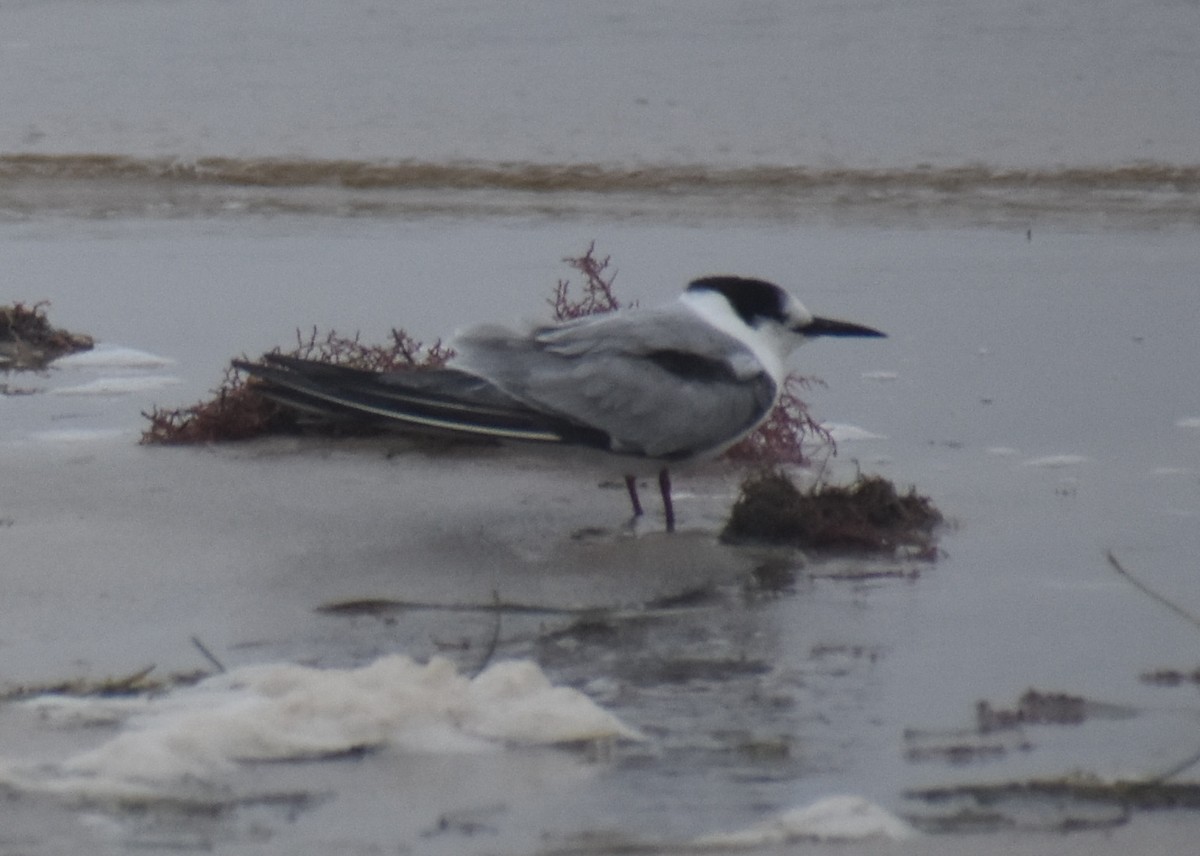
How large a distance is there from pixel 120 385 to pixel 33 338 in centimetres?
50

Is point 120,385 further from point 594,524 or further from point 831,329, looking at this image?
point 831,329

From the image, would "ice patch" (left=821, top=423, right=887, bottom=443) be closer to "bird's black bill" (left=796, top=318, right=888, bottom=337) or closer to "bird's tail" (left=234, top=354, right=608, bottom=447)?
"bird's black bill" (left=796, top=318, right=888, bottom=337)

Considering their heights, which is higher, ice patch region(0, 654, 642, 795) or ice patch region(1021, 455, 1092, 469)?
ice patch region(1021, 455, 1092, 469)

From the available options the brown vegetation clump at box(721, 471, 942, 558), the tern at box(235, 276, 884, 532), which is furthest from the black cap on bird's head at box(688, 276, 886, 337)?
the brown vegetation clump at box(721, 471, 942, 558)

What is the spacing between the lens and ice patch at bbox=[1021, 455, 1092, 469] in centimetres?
529

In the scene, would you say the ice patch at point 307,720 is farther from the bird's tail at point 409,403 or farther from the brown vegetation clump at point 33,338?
the brown vegetation clump at point 33,338

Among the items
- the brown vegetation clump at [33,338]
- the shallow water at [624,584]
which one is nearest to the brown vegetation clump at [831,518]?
the shallow water at [624,584]

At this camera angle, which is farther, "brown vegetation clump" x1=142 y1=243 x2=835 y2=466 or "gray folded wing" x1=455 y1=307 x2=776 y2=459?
"brown vegetation clump" x1=142 y1=243 x2=835 y2=466

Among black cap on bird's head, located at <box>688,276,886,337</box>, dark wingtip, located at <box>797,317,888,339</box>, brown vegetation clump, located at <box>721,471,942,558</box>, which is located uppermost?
black cap on bird's head, located at <box>688,276,886,337</box>

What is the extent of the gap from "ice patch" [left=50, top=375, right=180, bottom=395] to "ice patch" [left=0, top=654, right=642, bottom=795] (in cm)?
280

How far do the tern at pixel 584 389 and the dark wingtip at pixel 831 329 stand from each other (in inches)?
10.0

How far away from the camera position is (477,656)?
3.66m

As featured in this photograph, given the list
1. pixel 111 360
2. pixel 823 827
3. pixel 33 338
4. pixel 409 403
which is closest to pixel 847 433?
pixel 409 403

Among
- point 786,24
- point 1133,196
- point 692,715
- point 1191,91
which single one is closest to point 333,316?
point 692,715
